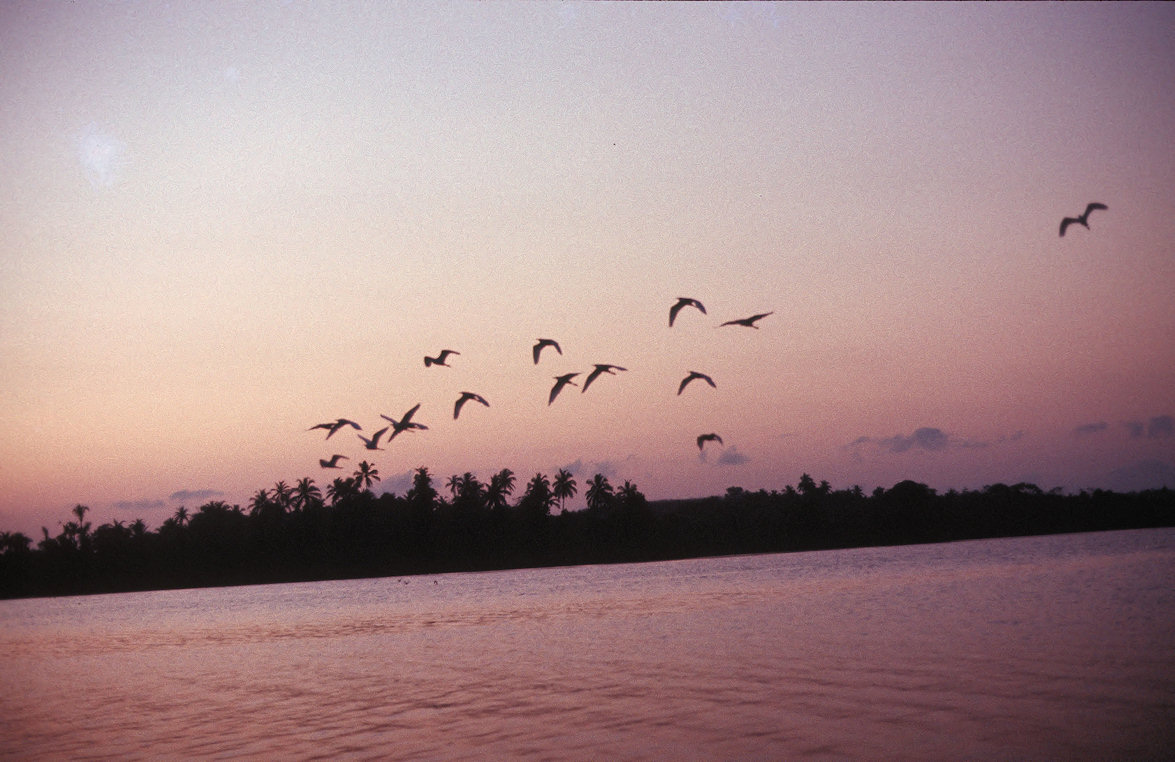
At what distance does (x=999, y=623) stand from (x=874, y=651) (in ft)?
23.3

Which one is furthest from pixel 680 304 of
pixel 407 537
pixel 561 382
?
pixel 407 537

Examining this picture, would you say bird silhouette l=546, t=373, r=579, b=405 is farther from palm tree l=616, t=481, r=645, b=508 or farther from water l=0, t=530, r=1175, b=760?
palm tree l=616, t=481, r=645, b=508

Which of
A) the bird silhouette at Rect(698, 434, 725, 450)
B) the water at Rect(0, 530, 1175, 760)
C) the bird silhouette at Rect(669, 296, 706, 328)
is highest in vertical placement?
the bird silhouette at Rect(669, 296, 706, 328)

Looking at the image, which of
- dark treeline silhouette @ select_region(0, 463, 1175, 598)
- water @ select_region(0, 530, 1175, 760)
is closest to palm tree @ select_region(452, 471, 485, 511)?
dark treeline silhouette @ select_region(0, 463, 1175, 598)

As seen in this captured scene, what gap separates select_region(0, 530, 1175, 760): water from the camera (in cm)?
1722

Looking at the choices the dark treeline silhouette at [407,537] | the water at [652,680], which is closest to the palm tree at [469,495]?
the dark treeline silhouette at [407,537]

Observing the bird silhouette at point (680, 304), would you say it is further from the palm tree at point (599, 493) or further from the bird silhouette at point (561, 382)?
the palm tree at point (599, 493)

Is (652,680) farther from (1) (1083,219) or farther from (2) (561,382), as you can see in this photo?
(1) (1083,219)

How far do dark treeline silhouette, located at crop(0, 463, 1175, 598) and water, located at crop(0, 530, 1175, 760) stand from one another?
192 feet

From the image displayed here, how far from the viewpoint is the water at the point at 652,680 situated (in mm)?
17219

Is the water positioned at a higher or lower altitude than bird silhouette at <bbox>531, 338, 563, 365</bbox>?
lower

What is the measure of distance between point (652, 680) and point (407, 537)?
3439 inches

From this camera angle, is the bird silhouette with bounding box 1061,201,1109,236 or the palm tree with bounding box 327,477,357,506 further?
the palm tree with bounding box 327,477,357,506

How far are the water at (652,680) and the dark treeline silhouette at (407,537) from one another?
192ft
